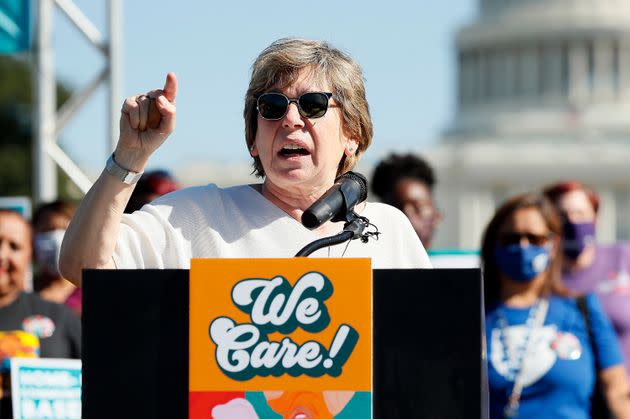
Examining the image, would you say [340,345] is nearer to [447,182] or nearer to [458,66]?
[447,182]

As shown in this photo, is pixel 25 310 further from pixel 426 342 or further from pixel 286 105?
pixel 426 342

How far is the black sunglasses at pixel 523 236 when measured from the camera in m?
6.61

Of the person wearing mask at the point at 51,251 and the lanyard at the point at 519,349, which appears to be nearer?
the lanyard at the point at 519,349

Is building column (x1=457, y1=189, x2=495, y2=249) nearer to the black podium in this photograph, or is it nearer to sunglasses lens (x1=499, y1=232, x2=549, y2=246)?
sunglasses lens (x1=499, y1=232, x2=549, y2=246)

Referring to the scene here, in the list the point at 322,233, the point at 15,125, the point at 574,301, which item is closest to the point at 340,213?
the point at 322,233

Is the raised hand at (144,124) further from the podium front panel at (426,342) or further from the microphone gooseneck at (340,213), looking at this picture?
the podium front panel at (426,342)

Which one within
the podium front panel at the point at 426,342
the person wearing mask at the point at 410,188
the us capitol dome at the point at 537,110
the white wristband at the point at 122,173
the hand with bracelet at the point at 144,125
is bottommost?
the podium front panel at the point at 426,342

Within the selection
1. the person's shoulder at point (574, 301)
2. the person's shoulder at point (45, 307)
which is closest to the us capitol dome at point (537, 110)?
the person's shoulder at point (574, 301)

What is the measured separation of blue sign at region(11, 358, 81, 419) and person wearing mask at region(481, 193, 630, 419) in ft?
5.55

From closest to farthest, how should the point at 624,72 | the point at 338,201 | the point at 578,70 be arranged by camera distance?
the point at 338,201 → the point at 578,70 → the point at 624,72

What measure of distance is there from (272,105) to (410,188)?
4.52 metres

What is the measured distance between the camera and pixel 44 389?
17.1ft

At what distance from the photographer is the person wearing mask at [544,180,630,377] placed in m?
8.38

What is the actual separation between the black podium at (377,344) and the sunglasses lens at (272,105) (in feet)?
1.94
